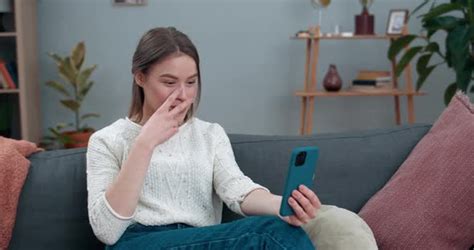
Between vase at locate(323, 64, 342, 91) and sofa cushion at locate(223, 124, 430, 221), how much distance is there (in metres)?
1.96

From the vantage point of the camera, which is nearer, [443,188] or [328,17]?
[443,188]

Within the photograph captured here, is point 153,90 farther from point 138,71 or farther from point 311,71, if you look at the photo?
point 311,71

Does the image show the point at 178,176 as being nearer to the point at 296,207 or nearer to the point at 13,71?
the point at 296,207

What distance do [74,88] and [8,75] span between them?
410mm

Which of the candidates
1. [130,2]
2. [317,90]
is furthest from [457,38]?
[130,2]

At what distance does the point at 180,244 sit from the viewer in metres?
1.43

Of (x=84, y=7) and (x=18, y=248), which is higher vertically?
(x=84, y=7)

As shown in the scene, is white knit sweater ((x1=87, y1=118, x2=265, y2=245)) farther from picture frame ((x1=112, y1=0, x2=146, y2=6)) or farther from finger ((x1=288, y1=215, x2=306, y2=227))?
picture frame ((x1=112, y1=0, x2=146, y2=6))

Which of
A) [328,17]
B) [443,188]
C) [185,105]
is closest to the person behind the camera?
[185,105]

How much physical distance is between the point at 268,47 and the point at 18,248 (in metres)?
2.78

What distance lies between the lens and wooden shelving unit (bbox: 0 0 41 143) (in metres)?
3.87

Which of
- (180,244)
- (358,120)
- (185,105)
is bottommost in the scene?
(358,120)

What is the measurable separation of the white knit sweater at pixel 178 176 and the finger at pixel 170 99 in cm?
16

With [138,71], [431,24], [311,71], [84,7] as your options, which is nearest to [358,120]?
[311,71]
